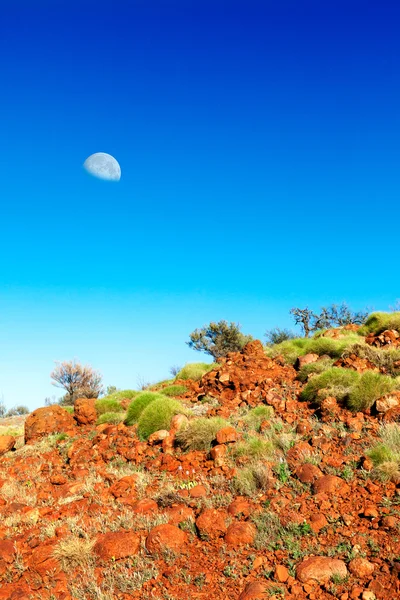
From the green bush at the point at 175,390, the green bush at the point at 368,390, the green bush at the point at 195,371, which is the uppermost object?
the green bush at the point at 195,371

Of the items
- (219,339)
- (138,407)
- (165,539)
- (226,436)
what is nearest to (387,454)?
(226,436)

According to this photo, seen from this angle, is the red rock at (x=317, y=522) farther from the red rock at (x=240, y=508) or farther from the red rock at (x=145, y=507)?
the red rock at (x=145, y=507)

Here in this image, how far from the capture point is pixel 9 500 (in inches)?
312

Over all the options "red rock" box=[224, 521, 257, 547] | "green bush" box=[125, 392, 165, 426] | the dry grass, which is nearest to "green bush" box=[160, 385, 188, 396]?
"green bush" box=[125, 392, 165, 426]

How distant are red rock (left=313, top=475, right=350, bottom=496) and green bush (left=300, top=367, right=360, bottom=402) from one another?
368 centimetres

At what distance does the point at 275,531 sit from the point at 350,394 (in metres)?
4.52

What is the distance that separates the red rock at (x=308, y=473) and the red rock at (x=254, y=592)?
2.21 meters

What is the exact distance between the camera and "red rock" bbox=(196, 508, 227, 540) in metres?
5.41

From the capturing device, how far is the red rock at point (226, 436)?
8.39 metres

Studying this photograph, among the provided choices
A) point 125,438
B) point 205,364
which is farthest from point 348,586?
point 205,364

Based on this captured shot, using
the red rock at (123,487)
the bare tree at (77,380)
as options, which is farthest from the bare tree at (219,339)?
the red rock at (123,487)

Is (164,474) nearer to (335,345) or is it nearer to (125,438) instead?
(125,438)

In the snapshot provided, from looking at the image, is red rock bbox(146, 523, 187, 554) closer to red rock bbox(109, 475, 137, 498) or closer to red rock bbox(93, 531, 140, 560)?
red rock bbox(93, 531, 140, 560)

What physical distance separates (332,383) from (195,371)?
8.49m
